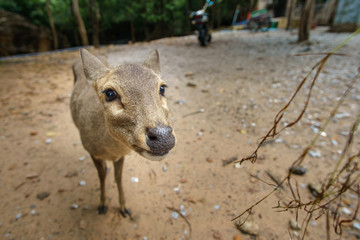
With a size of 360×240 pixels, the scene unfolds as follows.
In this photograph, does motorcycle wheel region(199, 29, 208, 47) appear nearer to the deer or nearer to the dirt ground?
the dirt ground

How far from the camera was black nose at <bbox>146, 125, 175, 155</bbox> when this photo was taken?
1.40 metres

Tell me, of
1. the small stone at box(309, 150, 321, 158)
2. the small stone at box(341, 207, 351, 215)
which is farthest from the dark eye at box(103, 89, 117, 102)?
the small stone at box(309, 150, 321, 158)

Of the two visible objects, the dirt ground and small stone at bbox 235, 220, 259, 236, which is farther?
the dirt ground

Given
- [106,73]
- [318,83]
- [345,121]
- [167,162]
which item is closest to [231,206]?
[167,162]

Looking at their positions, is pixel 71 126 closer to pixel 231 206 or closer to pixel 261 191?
pixel 231 206

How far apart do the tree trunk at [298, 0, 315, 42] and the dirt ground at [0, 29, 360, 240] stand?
2.80 metres

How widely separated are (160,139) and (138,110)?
341mm

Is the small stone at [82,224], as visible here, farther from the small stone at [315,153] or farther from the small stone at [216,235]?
the small stone at [315,153]

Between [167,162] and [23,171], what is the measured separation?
243 cm

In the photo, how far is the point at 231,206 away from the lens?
2.76 metres

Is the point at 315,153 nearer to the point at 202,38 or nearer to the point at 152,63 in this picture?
the point at 152,63

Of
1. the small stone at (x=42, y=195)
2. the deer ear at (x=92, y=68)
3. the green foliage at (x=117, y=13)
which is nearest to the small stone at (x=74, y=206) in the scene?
the small stone at (x=42, y=195)

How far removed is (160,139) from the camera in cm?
140

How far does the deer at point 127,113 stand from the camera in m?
1.47
